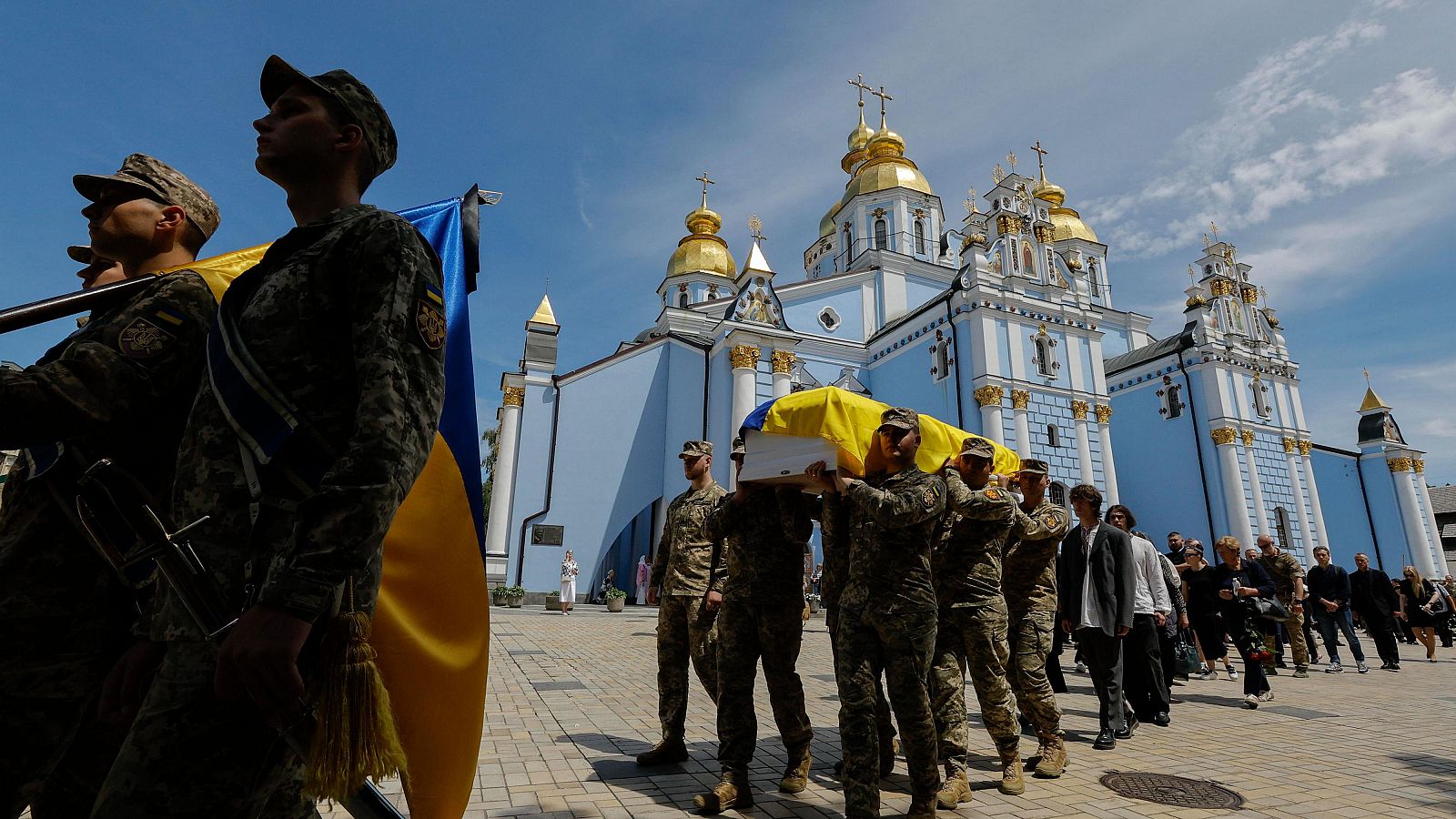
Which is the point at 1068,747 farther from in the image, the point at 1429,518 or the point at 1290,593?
the point at 1429,518

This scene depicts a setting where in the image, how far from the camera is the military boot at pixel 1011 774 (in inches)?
168

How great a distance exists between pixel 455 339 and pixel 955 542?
3.33 meters

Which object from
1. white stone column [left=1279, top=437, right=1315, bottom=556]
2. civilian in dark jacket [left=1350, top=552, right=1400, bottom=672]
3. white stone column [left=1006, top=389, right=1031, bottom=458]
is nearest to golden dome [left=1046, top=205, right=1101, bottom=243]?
white stone column [left=1279, top=437, right=1315, bottom=556]

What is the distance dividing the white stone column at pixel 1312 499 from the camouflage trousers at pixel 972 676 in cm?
2884

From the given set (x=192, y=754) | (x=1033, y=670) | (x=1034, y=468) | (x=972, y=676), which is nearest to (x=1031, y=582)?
(x=1033, y=670)

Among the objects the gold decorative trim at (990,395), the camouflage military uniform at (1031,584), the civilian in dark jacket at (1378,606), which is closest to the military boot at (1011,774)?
the camouflage military uniform at (1031,584)

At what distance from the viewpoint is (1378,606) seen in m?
11.9

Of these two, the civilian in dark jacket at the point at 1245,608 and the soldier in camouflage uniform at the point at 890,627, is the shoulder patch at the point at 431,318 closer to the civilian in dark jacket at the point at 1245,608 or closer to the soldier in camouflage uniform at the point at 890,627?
the soldier in camouflage uniform at the point at 890,627

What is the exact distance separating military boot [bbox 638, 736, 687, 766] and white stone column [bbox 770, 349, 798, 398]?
1878 centimetres

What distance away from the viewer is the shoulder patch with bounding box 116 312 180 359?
6.45ft

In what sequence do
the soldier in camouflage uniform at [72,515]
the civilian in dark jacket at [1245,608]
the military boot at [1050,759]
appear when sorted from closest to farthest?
the soldier in camouflage uniform at [72,515]
the military boot at [1050,759]
the civilian in dark jacket at [1245,608]

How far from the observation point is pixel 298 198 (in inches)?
76.0

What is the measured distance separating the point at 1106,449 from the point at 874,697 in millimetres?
23596

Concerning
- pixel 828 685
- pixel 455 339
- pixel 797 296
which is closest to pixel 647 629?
pixel 828 685
